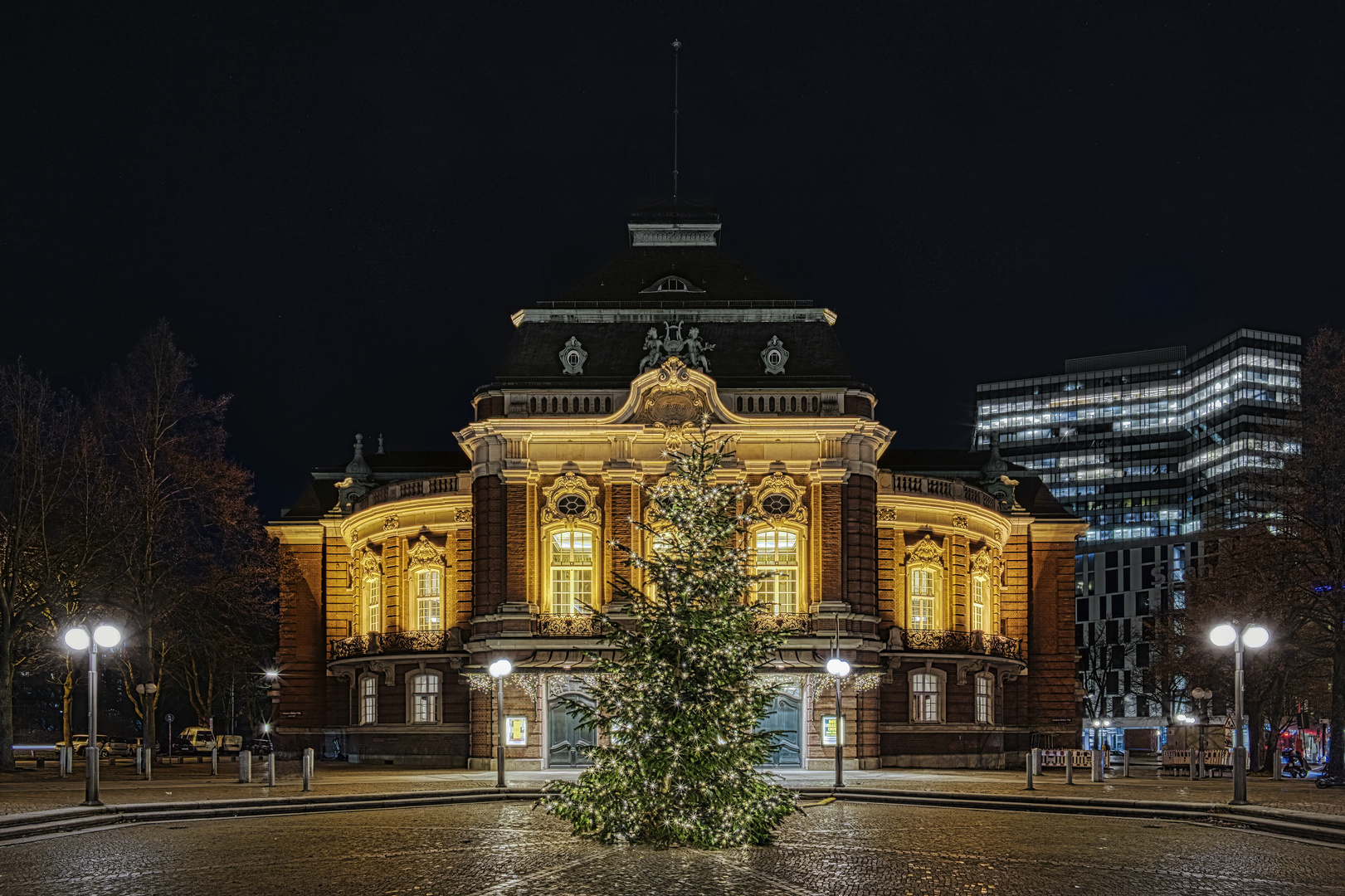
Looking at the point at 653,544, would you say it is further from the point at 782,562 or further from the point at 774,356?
the point at 774,356

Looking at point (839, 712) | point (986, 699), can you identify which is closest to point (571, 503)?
point (839, 712)

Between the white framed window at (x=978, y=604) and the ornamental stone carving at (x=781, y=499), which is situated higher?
the ornamental stone carving at (x=781, y=499)

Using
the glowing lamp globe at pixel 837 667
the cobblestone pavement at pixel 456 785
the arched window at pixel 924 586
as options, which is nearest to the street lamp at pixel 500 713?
the cobblestone pavement at pixel 456 785

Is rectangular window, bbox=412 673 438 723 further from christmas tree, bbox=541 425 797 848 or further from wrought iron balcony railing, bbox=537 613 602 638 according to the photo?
christmas tree, bbox=541 425 797 848

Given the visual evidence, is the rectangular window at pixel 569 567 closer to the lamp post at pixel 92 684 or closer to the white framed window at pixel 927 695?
the white framed window at pixel 927 695

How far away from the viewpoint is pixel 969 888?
22016mm

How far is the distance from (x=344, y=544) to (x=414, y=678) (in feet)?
29.8

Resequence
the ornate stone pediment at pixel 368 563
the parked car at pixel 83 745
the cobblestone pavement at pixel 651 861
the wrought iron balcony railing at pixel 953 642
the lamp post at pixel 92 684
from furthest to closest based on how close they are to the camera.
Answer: the parked car at pixel 83 745 → the ornate stone pediment at pixel 368 563 → the wrought iron balcony railing at pixel 953 642 → the lamp post at pixel 92 684 → the cobblestone pavement at pixel 651 861

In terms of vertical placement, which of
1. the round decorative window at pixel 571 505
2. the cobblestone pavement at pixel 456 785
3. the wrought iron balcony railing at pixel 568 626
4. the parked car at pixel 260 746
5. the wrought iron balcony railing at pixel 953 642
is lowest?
the parked car at pixel 260 746

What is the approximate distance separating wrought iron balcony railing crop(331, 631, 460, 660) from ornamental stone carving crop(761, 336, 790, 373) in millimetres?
15252

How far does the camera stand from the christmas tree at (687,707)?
27.4m

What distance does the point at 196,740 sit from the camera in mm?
81438

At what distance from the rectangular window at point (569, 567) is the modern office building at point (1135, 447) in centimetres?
10612

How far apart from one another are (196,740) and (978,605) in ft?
136
